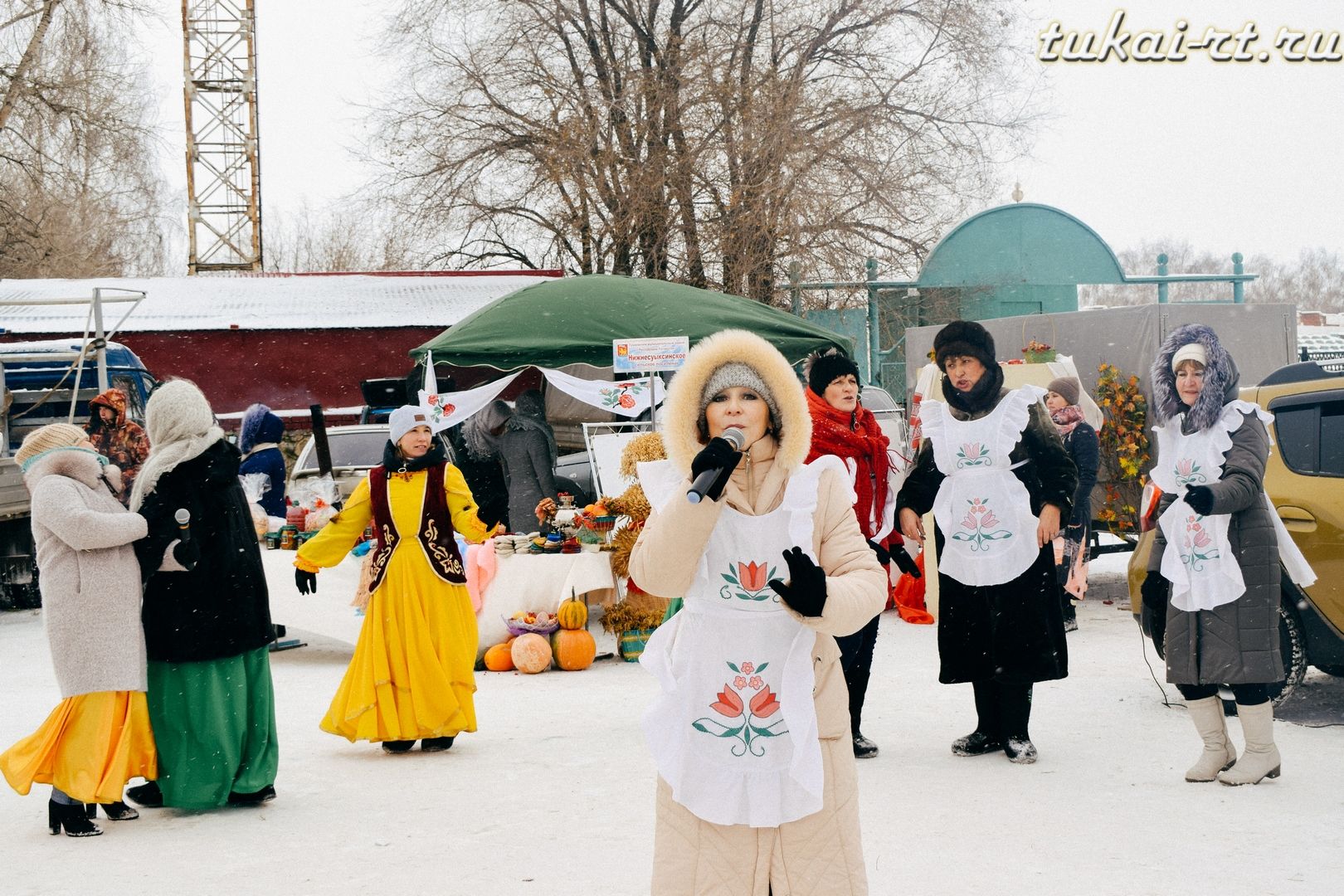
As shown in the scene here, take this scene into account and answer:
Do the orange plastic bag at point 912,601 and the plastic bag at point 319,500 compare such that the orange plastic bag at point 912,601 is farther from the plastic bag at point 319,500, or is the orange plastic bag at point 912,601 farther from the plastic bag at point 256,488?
the plastic bag at point 256,488

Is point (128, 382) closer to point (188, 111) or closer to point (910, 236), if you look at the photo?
point (910, 236)

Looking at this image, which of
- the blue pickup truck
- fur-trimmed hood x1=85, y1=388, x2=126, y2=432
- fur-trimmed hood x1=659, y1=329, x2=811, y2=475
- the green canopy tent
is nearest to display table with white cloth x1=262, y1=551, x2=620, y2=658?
fur-trimmed hood x1=85, y1=388, x2=126, y2=432

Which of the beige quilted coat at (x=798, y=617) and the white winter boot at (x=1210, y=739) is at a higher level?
the beige quilted coat at (x=798, y=617)

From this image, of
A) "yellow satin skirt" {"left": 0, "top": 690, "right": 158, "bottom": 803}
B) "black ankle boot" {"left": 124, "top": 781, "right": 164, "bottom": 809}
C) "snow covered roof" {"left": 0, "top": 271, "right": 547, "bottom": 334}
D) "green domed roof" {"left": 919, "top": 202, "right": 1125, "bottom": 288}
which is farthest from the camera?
"snow covered roof" {"left": 0, "top": 271, "right": 547, "bottom": 334}

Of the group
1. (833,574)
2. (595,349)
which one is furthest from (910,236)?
(833,574)

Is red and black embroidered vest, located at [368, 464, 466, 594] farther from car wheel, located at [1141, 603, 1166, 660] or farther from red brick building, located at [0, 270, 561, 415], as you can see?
red brick building, located at [0, 270, 561, 415]

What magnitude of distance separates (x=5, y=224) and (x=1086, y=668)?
22.4 meters

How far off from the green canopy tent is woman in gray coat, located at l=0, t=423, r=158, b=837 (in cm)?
695

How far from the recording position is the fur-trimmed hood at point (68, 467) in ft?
18.9

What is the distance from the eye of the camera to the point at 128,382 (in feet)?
49.4

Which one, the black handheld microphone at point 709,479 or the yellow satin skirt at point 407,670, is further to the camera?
the yellow satin skirt at point 407,670

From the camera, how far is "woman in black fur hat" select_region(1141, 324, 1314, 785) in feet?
18.7

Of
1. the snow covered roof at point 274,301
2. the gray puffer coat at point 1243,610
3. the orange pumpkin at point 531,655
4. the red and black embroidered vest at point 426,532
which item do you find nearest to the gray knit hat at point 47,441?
the red and black embroidered vest at point 426,532

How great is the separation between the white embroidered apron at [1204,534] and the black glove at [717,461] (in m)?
3.37
